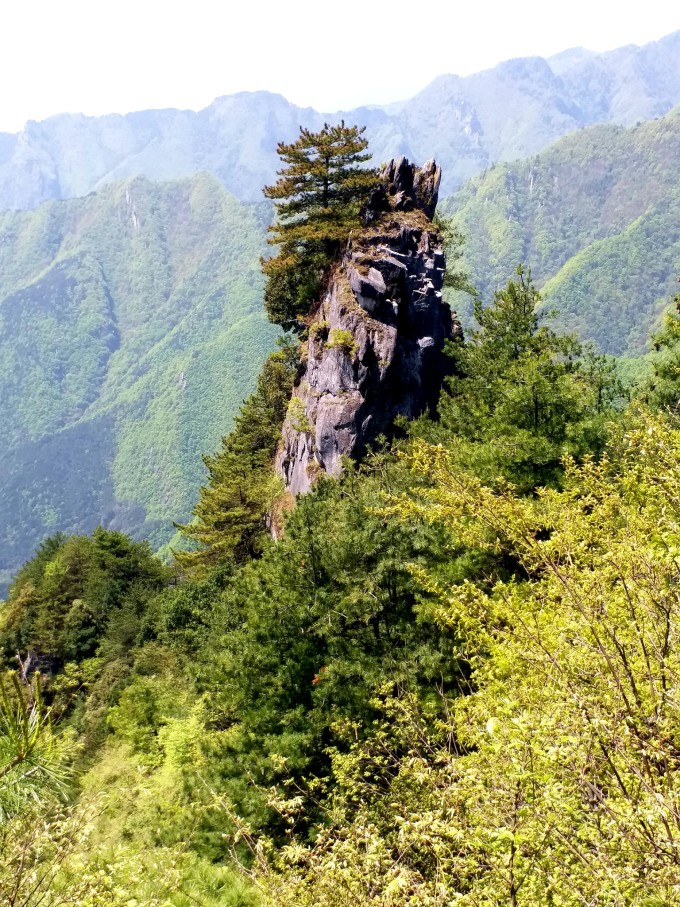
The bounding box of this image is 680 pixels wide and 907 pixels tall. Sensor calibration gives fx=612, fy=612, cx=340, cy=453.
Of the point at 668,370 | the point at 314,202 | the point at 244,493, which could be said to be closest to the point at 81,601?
the point at 244,493

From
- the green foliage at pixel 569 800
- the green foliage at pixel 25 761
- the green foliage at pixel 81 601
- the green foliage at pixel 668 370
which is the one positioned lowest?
the green foliage at pixel 81 601

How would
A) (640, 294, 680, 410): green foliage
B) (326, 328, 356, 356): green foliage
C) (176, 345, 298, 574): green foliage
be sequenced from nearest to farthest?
(640, 294, 680, 410): green foliage → (326, 328, 356, 356): green foliage → (176, 345, 298, 574): green foliage

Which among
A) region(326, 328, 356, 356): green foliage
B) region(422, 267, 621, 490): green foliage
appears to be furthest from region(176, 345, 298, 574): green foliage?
region(422, 267, 621, 490): green foliage

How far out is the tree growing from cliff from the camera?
34.4m

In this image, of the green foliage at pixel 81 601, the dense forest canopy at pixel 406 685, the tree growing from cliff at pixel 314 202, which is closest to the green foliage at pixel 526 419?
the dense forest canopy at pixel 406 685

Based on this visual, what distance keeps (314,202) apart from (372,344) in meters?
11.2

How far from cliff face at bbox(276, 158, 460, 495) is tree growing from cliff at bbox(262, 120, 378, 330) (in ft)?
5.10

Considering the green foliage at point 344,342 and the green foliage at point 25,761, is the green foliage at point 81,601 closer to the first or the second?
the green foliage at point 344,342

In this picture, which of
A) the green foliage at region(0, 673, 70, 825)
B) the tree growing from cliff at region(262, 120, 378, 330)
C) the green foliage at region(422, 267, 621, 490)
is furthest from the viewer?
the tree growing from cliff at region(262, 120, 378, 330)

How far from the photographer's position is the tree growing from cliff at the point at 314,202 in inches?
1353

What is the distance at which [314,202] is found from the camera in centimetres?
3681

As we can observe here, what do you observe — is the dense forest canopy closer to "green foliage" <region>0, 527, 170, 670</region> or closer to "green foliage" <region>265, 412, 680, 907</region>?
"green foliage" <region>265, 412, 680, 907</region>

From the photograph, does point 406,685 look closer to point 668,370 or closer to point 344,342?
point 344,342

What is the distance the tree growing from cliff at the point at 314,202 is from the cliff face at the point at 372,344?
1.55 m
